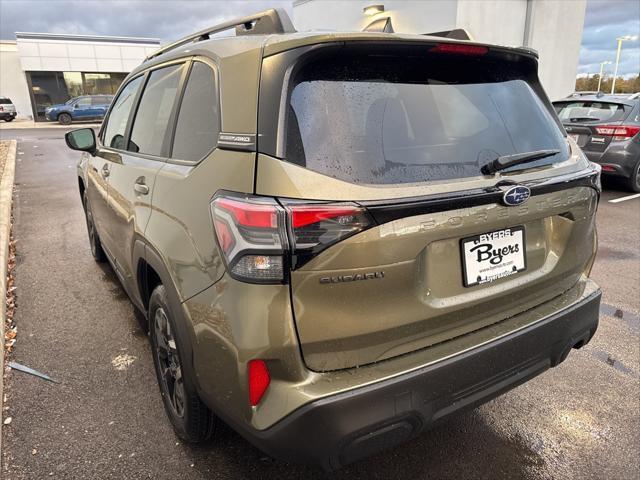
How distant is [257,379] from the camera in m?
1.58

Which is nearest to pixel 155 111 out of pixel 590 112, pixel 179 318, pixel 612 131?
pixel 179 318

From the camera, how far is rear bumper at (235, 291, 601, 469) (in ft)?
5.01

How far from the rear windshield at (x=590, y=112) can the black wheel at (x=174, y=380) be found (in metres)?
7.76

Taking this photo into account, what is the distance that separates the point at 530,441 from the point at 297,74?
6.69 feet

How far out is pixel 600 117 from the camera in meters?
7.89

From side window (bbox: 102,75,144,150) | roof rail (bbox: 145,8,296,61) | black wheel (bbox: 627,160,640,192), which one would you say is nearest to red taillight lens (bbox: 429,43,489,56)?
A: roof rail (bbox: 145,8,296,61)

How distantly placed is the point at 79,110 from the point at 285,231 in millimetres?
30369

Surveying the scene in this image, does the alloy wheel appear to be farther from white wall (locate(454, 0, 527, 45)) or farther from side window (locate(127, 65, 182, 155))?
white wall (locate(454, 0, 527, 45))

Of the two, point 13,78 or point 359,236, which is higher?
point 13,78

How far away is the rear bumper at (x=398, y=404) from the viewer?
1.53 meters

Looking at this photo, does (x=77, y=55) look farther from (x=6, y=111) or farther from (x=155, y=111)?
(x=155, y=111)

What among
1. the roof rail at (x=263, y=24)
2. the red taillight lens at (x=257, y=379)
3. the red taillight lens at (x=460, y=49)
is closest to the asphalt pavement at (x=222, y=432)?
the red taillight lens at (x=257, y=379)

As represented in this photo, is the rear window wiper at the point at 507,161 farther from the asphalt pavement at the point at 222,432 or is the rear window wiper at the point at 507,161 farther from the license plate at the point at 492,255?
the asphalt pavement at the point at 222,432

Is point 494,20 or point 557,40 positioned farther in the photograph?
point 557,40
